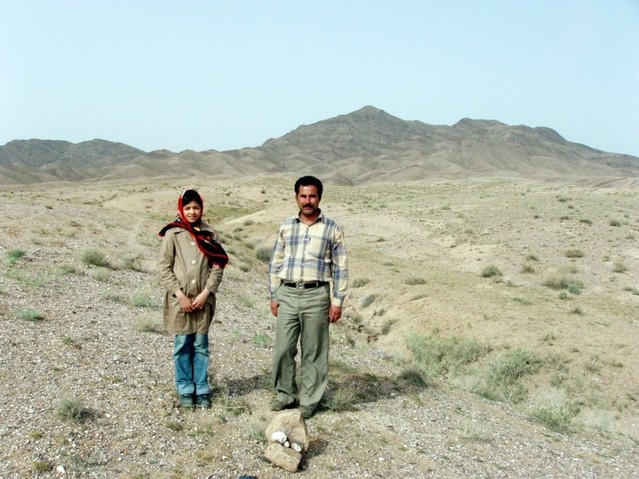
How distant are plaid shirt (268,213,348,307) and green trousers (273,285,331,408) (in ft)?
0.41

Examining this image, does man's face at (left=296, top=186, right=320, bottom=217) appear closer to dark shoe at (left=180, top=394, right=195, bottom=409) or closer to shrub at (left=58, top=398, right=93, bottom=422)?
dark shoe at (left=180, top=394, right=195, bottom=409)

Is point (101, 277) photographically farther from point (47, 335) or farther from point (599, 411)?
point (599, 411)

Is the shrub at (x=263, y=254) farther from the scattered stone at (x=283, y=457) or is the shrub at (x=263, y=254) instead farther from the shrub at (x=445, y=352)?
the scattered stone at (x=283, y=457)

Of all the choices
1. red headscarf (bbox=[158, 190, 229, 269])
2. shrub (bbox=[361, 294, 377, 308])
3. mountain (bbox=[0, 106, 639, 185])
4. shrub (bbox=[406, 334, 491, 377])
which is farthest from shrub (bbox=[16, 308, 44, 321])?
mountain (bbox=[0, 106, 639, 185])

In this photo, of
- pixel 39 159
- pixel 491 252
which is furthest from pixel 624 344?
pixel 39 159

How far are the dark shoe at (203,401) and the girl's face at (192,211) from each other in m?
1.68

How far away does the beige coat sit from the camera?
4.76 m

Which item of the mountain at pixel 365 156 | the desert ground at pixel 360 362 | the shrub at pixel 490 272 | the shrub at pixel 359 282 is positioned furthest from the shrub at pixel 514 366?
the mountain at pixel 365 156

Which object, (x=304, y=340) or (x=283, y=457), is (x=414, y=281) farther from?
(x=283, y=457)

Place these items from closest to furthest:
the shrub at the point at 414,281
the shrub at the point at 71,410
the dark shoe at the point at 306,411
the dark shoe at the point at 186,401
→ the shrub at the point at 71,410, the dark shoe at the point at 186,401, the dark shoe at the point at 306,411, the shrub at the point at 414,281

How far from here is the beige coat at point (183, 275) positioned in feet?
15.6

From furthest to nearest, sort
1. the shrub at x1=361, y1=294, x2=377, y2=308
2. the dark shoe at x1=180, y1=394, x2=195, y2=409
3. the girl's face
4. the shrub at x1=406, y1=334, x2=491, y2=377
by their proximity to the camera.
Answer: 1. the shrub at x1=361, y1=294, x2=377, y2=308
2. the shrub at x1=406, y1=334, x2=491, y2=377
3. the dark shoe at x1=180, y1=394, x2=195, y2=409
4. the girl's face

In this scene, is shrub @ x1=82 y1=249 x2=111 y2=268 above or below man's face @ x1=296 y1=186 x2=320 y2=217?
below

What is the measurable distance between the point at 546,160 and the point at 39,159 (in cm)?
11380
